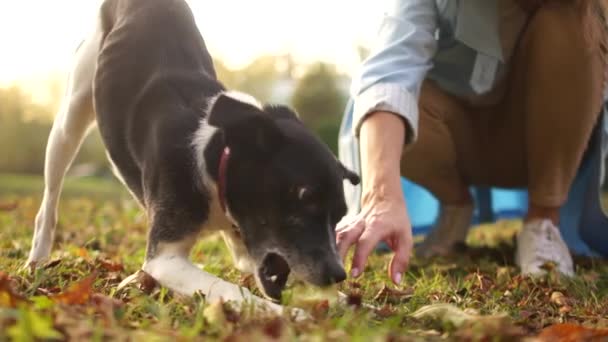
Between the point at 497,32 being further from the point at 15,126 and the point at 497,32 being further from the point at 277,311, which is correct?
the point at 15,126

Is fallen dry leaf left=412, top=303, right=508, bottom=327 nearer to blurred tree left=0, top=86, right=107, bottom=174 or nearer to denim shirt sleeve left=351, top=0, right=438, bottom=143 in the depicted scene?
denim shirt sleeve left=351, top=0, right=438, bottom=143

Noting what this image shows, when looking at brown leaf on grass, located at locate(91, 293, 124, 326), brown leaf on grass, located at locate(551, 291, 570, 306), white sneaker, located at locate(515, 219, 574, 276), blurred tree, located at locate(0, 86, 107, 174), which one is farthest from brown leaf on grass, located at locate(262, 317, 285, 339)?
blurred tree, located at locate(0, 86, 107, 174)

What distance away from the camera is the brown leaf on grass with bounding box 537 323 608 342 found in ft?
6.63

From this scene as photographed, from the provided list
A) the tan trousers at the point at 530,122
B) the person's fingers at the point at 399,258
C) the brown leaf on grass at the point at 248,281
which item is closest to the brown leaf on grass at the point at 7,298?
the brown leaf on grass at the point at 248,281

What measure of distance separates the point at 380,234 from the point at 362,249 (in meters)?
0.11

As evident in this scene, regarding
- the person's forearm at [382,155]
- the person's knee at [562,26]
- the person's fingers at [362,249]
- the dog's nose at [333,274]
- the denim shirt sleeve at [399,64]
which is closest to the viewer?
the dog's nose at [333,274]

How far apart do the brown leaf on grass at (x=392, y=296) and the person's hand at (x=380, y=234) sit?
6.2 inches

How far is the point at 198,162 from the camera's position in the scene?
2.67 metres

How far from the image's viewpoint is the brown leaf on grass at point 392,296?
281 centimetres

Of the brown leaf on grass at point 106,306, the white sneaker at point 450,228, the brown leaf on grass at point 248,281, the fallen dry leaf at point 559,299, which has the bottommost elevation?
the white sneaker at point 450,228

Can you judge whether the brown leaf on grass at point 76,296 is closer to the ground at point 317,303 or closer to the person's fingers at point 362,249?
the ground at point 317,303

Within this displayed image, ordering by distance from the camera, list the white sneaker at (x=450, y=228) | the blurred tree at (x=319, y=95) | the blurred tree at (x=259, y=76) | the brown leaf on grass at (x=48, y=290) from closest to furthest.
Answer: the brown leaf on grass at (x=48, y=290) → the white sneaker at (x=450, y=228) → the blurred tree at (x=319, y=95) → the blurred tree at (x=259, y=76)

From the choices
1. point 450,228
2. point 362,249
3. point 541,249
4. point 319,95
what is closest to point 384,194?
point 362,249

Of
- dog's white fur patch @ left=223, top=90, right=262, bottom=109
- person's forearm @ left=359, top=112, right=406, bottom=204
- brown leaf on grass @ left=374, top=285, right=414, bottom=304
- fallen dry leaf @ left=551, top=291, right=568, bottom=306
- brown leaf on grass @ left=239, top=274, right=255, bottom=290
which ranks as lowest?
fallen dry leaf @ left=551, top=291, right=568, bottom=306
